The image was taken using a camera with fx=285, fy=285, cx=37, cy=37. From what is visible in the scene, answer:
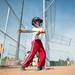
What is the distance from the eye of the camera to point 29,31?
5.74 meters

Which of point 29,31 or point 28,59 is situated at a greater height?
point 29,31

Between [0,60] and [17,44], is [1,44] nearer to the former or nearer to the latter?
[0,60]

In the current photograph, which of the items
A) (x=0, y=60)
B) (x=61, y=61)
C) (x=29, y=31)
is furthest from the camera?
(x=61, y=61)

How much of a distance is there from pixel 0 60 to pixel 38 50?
3731mm

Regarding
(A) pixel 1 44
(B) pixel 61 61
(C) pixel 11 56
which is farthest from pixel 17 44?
(B) pixel 61 61

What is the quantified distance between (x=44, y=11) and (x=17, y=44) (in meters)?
2.45

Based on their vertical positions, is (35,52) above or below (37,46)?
below

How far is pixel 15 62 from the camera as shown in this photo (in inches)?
456

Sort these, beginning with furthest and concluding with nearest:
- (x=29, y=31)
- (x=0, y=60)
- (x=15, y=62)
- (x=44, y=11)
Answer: (x=44, y=11) < (x=15, y=62) < (x=0, y=60) < (x=29, y=31)

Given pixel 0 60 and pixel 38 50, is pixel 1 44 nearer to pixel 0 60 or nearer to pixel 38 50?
pixel 0 60

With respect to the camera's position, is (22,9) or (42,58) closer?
(42,58)

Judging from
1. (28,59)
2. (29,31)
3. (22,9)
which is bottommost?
(28,59)

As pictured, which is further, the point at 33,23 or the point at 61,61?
the point at 61,61

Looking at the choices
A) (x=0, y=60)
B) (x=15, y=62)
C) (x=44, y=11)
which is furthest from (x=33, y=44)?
(x=44, y=11)
